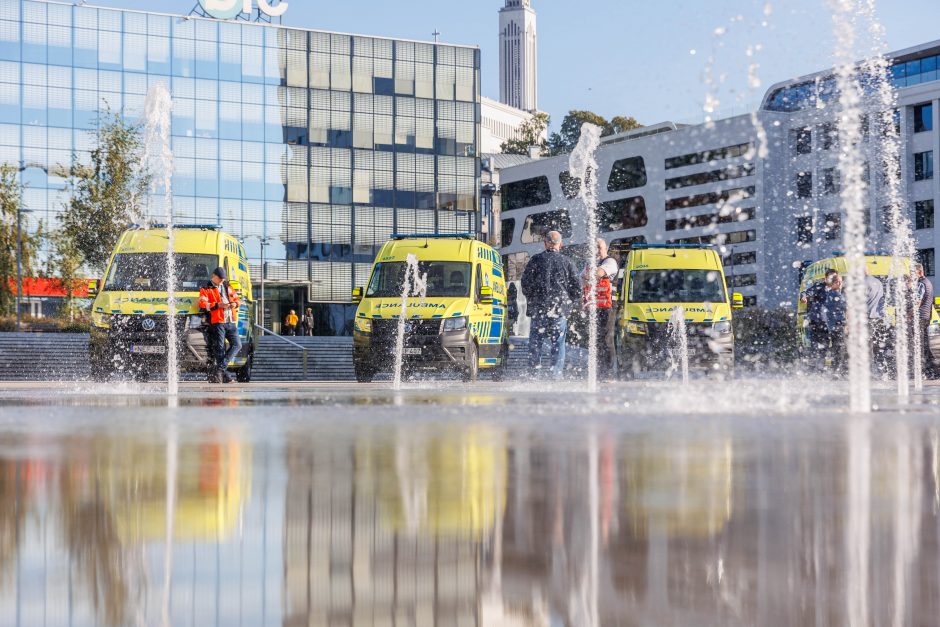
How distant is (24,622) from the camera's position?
2.98m

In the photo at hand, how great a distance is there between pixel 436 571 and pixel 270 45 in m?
83.4

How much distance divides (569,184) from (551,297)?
92866mm

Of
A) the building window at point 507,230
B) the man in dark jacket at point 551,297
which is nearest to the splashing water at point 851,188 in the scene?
the man in dark jacket at point 551,297

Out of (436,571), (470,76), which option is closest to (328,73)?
(470,76)

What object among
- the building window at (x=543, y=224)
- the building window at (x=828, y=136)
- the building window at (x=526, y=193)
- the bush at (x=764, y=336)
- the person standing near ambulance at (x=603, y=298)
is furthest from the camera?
the building window at (x=526, y=193)

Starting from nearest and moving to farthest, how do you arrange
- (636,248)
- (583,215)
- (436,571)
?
(436,571) → (636,248) → (583,215)

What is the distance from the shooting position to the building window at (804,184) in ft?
298

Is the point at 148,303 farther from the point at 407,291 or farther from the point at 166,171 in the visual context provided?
the point at 407,291

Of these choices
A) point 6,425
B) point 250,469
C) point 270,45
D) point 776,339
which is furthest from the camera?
point 270,45

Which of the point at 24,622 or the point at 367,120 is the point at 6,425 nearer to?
the point at 24,622

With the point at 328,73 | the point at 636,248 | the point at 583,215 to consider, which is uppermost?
the point at 328,73

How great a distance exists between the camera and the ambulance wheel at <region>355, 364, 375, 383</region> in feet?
65.7

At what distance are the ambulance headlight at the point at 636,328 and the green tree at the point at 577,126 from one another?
83266 mm

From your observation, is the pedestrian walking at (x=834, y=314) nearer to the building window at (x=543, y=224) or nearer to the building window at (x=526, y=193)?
the building window at (x=543, y=224)
